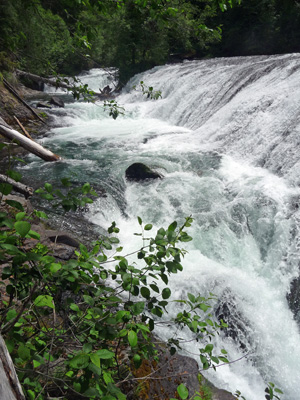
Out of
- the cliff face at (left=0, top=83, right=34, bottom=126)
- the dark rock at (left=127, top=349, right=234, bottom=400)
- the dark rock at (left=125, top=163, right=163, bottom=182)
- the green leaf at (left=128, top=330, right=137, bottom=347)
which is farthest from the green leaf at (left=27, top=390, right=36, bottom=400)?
the cliff face at (left=0, top=83, right=34, bottom=126)

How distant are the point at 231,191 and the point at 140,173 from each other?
1.97 m

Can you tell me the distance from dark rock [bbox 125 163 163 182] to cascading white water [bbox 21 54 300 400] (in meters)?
0.24

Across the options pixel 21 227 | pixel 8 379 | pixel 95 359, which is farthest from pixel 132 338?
pixel 21 227

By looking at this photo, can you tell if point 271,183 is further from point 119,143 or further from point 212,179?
point 119,143

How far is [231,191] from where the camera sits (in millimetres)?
5414

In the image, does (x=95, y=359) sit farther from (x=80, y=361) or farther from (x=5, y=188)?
(x=5, y=188)

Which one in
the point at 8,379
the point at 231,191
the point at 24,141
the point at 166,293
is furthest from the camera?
the point at 231,191

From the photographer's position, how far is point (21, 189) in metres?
3.70

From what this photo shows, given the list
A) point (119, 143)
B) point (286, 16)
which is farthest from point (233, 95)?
point (286, 16)

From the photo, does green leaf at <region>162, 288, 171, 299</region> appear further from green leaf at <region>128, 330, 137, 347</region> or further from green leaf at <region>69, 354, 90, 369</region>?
green leaf at <region>69, 354, 90, 369</region>

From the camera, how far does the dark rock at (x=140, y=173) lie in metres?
6.09

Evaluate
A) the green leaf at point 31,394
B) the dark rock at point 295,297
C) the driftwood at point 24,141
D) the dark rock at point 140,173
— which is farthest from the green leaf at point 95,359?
the dark rock at point 140,173

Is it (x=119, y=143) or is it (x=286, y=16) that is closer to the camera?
(x=119, y=143)

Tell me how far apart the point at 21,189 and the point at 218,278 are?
2899 millimetres
